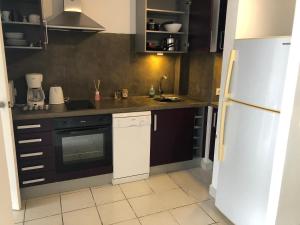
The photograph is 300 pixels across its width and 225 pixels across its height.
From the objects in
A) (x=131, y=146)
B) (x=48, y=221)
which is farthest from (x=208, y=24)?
(x=48, y=221)

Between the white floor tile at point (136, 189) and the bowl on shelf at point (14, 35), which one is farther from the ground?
the bowl on shelf at point (14, 35)

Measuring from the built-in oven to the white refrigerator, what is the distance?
1243mm

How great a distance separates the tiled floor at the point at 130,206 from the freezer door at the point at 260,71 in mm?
1198

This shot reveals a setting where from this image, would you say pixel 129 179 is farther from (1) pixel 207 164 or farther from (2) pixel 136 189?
(1) pixel 207 164

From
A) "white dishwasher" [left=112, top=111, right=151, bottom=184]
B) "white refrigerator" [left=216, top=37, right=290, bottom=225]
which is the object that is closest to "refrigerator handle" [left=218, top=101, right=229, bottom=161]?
"white refrigerator" [left=216, top=37, right=290, bottom=225]

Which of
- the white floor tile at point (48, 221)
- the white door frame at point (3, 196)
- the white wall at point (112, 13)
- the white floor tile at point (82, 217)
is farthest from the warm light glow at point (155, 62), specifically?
the white door frame at point (3, 196)

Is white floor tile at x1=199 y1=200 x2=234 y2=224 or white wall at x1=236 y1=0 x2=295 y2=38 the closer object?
white wall at x1=236 y1=0 x2=295 y2=38

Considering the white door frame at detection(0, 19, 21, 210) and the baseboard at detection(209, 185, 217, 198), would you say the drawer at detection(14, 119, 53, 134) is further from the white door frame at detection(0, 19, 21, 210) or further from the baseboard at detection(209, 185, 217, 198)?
the baseboard at detection(209, 185, 217, 198)

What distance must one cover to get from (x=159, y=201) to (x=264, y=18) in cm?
207

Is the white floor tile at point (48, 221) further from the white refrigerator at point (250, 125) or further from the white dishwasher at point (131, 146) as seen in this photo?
the white refrigerator at point (250, 125)

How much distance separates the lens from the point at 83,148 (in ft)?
8.69

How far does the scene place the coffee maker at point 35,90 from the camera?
266 cm

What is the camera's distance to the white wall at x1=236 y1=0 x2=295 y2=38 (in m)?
2.18

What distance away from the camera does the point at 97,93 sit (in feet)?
10.2
